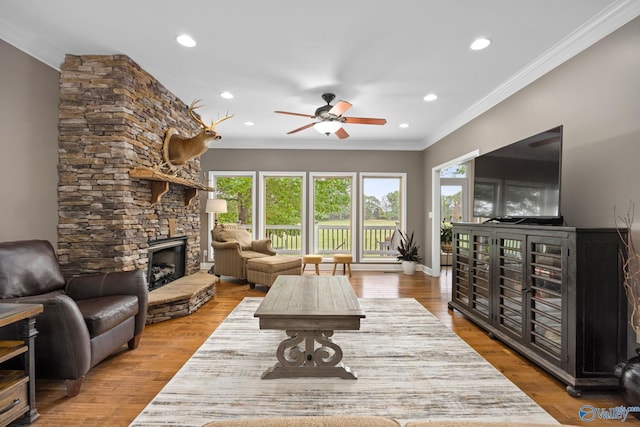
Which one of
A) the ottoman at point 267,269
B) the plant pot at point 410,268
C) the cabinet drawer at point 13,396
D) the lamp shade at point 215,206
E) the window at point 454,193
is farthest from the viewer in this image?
the window at point 454,193

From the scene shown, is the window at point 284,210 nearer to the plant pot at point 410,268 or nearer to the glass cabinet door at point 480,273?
the plant pot at point 410,268

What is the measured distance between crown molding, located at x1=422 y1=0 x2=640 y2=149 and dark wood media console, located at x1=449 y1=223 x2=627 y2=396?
5.15ft

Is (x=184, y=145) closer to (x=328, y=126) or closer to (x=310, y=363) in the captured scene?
(x=328, y=126)

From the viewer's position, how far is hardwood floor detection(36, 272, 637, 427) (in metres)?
1.82

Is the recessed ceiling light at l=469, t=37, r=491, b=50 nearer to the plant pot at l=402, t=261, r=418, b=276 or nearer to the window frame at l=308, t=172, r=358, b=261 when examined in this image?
the window frame at l=308, t=172, r=358, b=261

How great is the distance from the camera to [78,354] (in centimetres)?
196

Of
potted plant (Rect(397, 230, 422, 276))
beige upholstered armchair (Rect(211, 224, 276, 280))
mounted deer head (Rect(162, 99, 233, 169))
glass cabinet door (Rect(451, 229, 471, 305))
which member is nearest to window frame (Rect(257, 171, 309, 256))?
beige upholstered armchair (Rect(211, 224, 276, 280))

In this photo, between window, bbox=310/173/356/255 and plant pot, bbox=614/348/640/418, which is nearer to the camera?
plant pot, bbox=614/348/640/418

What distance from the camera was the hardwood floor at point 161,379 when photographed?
5.98 ft

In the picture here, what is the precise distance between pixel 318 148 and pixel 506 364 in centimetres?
501

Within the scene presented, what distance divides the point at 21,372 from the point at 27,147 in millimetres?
2006

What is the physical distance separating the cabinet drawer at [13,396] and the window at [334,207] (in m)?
5.02

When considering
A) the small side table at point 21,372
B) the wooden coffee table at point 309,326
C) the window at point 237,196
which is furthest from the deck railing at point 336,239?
the small side table at point 21,372

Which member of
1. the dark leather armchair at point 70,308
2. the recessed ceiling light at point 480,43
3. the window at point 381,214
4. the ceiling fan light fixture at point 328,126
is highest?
the recessed ceiling light at point 480,43
